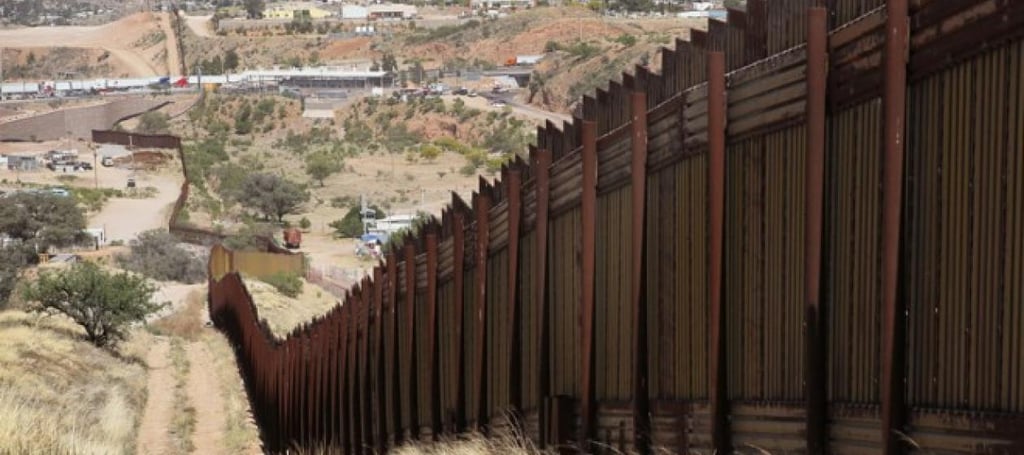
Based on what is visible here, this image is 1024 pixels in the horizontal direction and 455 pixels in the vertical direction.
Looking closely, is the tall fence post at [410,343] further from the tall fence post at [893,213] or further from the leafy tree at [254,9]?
the leafy tree at [254,9]

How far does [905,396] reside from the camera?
16.5 feet

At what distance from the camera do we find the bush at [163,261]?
51.0 meters

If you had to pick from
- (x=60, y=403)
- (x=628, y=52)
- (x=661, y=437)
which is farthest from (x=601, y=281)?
(x=628, y=52)

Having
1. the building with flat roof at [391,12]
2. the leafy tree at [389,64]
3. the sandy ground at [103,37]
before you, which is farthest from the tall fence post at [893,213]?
the building with flat roof at [391,12]

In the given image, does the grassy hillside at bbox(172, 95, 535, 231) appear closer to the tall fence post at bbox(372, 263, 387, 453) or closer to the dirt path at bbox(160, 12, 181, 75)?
the dirt path at bbox(160, 12, 181, 75)

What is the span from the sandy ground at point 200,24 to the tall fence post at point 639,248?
6754 inches

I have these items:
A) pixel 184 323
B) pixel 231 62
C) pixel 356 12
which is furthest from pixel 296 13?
pixel 184 323

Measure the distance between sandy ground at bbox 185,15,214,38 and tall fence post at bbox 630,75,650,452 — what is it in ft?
563

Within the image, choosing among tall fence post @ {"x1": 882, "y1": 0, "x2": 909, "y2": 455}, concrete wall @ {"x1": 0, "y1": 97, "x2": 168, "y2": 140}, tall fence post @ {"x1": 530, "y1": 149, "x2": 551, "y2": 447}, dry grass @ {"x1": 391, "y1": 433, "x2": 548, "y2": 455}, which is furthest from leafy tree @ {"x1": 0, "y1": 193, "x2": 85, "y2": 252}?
concrete wall @ {"x1": 0, "y1": 97, "x2": 168, "y2": 140}

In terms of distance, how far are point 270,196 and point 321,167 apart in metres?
12.9

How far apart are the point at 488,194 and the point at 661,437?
2.59 meters

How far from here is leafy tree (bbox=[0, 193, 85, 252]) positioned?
54.7 m

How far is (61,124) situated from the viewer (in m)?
113

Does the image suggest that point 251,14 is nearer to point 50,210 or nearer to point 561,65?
point 561,65
